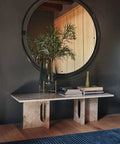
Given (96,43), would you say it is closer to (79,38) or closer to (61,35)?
(79,38)

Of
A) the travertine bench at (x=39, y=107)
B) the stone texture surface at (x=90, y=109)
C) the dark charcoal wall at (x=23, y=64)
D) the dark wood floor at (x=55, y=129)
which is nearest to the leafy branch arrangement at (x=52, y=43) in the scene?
the dark charcoal wall at (x=23, y=64)

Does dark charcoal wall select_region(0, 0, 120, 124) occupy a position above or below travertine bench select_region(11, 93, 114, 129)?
above

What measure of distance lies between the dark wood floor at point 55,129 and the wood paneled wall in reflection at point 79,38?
736 millimetres

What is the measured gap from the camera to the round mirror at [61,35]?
2.71m

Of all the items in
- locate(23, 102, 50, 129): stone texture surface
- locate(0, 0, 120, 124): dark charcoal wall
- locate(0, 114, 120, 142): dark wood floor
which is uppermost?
locate(0, 0, 120, 124): dark charcoal wall

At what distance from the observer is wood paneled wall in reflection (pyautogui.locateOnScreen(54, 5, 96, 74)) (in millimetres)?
2863

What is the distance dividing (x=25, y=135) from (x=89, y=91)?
3.18ft

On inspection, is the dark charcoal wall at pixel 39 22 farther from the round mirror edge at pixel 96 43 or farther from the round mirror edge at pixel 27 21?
the round mirror edge at pixel 96 43

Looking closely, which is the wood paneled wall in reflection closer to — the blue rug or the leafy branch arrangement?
the leafy branch arrangement

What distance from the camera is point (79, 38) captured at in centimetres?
299

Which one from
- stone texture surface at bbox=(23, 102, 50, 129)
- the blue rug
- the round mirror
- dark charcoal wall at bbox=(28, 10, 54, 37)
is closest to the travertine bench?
stone texture surface at bbox=(23, 102, 50, 129)

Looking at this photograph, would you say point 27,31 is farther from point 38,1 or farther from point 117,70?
point 117,70

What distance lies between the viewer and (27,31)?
2674 millimetres

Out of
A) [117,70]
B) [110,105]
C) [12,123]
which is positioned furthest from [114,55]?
[12,123]
